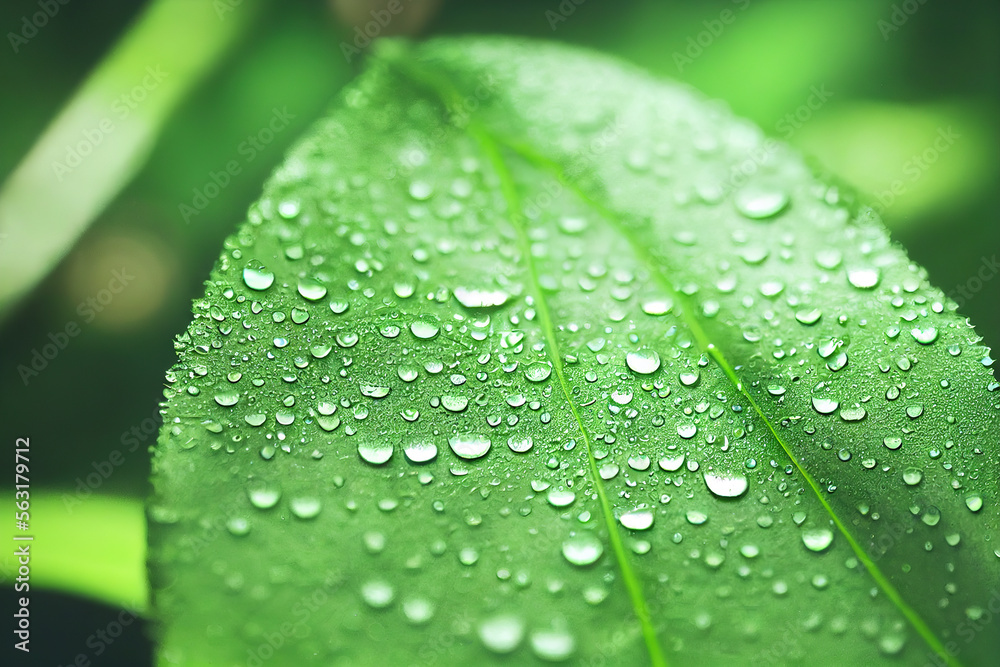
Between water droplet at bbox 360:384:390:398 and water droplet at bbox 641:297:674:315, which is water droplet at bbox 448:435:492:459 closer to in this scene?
water droplet at bbox 360:384:390:398

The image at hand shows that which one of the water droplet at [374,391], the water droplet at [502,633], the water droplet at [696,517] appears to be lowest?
the water droplet at [502,633]

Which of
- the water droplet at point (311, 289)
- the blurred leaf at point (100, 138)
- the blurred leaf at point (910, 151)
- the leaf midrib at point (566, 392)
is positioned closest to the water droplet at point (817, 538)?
the leaf midrib at point (566, 392)

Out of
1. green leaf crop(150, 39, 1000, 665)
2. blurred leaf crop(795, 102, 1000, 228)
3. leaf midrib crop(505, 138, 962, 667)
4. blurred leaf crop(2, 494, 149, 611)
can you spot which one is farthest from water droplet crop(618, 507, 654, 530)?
blurred leaf crop(795, 102, 1000, 228)

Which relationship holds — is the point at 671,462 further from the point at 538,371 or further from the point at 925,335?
the point at 925,335

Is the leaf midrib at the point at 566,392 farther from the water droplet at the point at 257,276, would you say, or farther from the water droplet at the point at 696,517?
the water droplet at the point at 257,276

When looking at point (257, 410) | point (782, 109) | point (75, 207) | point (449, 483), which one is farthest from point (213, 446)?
point (782, 109)

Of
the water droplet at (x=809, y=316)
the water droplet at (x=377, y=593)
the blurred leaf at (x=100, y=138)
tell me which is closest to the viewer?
the water droplet at (x=377, y=593)

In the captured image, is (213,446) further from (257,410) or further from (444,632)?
(444,632)

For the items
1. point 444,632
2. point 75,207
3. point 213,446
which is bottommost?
point 444,632
